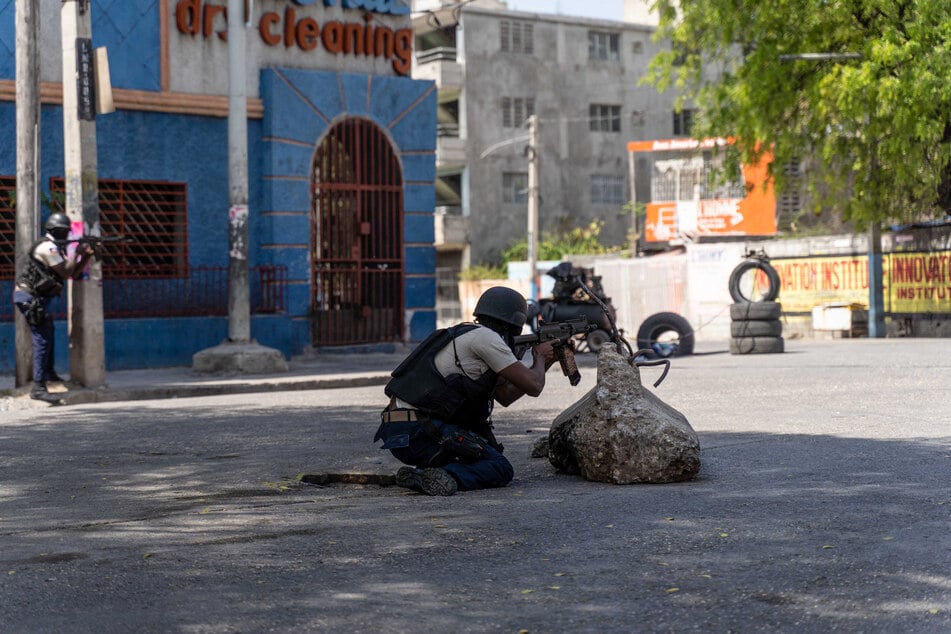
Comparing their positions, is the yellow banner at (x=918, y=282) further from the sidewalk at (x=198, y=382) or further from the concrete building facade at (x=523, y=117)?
the concrete building facade at (x=523, y=117)

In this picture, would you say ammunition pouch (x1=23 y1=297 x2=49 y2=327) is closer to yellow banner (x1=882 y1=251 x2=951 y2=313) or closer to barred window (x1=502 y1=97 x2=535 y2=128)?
yellow banner (x1=882 y1=251 x2=951 y2=313)

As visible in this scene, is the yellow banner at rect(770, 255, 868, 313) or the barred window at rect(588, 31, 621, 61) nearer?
the yellow banner at rect(770, 255, 868, 313)

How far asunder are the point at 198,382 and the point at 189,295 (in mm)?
3495

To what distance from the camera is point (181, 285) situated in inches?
766

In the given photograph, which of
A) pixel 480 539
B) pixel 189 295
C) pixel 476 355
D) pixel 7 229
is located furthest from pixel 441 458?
pixel 189 295

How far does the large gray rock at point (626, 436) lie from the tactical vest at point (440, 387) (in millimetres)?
634

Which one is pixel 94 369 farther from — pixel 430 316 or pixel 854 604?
pixel 854 604

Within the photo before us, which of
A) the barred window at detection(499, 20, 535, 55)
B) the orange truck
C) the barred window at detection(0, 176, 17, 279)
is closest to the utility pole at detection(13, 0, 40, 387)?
the barred window at detection(0, 176, 17, 279)

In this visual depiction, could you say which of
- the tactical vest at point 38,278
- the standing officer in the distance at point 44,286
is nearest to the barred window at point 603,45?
the standing officer in the distance at point 44,286

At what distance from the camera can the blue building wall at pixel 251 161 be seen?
60.9 ft

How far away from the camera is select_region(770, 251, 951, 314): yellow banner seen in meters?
27.8

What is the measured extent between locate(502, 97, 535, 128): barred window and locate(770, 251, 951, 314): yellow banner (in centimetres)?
2305

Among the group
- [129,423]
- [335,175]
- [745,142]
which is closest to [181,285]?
[335,175]

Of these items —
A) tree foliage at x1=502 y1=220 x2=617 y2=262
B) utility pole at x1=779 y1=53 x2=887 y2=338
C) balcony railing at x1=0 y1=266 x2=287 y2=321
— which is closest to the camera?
balcony railing at x1=0 y1=266 x2=287 y2=321
